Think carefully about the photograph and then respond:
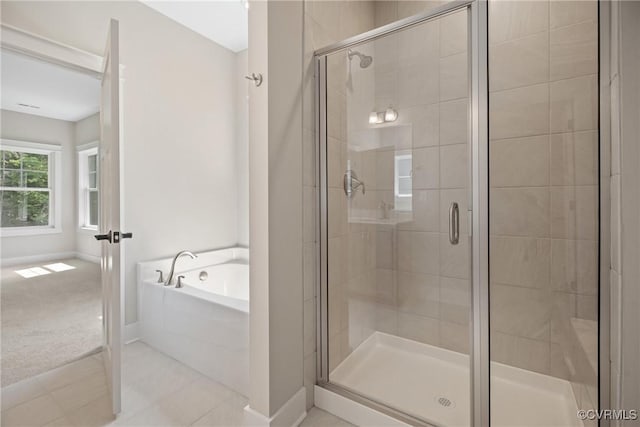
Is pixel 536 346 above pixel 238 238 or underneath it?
underneath

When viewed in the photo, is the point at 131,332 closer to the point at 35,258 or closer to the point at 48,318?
the point at 48,318

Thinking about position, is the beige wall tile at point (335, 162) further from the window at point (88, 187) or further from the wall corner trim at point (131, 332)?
the window at point (88, 187)

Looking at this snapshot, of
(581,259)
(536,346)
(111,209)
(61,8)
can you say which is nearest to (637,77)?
(581,259)

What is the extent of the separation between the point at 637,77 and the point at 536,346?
1232mm

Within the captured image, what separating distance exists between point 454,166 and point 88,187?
399 cm

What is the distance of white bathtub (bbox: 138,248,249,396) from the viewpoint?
173 centimetres

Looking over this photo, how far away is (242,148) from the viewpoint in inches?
131

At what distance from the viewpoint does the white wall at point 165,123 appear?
219 centimetres

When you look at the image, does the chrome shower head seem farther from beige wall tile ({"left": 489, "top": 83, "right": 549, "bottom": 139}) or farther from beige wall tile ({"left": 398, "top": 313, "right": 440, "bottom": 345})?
beige wall tile ({"left": 398, "top": 313, "right": 440, "bottom": 345})

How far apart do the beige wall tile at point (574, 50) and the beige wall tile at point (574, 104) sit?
4 cm

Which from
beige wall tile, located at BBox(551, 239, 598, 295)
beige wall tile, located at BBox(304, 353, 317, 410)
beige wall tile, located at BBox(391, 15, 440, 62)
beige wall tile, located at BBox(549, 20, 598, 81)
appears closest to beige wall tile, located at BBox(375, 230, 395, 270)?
beige wall tile, located at BBox(304, 353, 317, 410)

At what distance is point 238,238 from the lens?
335 centimetres

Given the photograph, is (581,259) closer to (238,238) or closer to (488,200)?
(488,200)

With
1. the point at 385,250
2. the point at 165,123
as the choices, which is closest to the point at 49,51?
the point at 165,123
